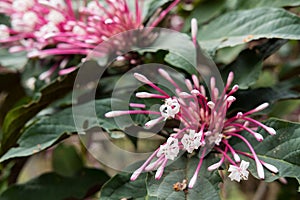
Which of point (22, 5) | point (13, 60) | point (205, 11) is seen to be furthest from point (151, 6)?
point (13, 60)

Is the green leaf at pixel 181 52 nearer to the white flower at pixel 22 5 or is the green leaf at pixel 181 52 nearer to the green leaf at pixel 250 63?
the green leaf at pixel 250 63

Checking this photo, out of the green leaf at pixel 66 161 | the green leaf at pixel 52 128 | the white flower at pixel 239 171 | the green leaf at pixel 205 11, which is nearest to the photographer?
the white flower at pixel 239 171

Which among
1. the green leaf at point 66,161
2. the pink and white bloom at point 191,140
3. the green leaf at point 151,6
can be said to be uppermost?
the green leaf at point 151,6

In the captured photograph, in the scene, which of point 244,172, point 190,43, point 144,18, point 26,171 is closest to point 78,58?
point 144,18

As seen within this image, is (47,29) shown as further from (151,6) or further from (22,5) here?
(151,6)

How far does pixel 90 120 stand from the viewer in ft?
2.28

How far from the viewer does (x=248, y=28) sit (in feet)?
2.44

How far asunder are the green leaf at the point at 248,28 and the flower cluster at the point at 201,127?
102 mm

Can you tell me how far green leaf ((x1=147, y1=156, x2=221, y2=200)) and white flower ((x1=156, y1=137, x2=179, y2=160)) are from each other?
0.04 meters

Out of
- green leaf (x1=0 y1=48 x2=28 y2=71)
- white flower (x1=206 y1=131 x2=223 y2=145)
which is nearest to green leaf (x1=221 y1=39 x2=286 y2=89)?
white flower (x1=206 y1=131 x2=223 y2=145)

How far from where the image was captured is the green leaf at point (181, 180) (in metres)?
0.58

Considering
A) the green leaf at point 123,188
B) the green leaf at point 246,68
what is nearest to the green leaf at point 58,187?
the green leaf at point 123,188

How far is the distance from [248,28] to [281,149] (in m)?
0.23

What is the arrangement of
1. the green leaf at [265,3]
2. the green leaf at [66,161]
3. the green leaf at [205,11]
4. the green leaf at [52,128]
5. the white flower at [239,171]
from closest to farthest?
the white flower at [239,171], the green leaf at [52,128], the green leaf at [265,3], the green leaf at [205,11], the green leaf at [66,161]
